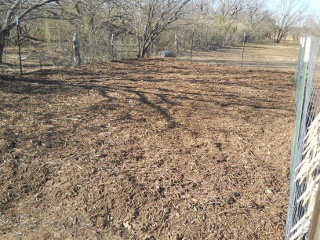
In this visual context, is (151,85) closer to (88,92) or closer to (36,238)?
(88,92)

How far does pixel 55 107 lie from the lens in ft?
16.6

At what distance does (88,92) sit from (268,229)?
16.4ft

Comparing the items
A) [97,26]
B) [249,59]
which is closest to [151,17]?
[97,26]

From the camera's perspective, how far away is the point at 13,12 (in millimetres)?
9094

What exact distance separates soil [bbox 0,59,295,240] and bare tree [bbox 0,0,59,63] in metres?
3.94

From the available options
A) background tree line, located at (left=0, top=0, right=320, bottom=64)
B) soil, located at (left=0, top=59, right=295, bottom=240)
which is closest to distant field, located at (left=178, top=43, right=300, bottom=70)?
background tree line, located at (left=0, top=0, right=320, bottom=64)

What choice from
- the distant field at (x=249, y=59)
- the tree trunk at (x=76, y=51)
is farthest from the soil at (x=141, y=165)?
the distant field at (x=249, y=59)

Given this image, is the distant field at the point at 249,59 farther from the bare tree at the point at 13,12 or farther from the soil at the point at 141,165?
the soil at the point at 141,165

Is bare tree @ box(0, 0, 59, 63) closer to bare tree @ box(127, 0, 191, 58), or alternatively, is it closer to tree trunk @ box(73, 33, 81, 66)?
tree trunk @ box(73, 33, 81, 66)

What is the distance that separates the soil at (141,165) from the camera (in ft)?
7.47

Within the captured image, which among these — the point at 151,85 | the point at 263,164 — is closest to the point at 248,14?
the point at 151,85

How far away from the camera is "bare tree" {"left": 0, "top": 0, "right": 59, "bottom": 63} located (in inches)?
355

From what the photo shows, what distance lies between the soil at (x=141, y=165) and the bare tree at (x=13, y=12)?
3945 mm

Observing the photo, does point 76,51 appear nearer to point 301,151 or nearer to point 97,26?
point 97,26
